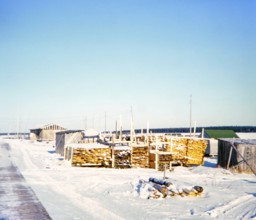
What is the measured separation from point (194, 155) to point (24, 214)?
20.8 metres

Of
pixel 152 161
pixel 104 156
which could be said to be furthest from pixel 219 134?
pixel 104 156

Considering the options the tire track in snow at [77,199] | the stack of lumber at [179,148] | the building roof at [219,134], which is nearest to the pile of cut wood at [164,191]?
the tire track in snow at [77,199]

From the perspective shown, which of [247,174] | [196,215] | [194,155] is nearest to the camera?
[196,215]

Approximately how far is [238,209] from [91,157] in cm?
1549

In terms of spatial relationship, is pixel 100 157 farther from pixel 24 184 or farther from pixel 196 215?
pixel 196 215

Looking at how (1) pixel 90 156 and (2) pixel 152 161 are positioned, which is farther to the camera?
(2) pixel 152 161

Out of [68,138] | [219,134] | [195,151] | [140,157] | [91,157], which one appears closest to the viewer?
[91,157]

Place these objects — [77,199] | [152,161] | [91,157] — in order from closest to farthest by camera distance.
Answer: [77,199] → [91,157] → [152,161]

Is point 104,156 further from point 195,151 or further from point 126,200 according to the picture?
point 126,200

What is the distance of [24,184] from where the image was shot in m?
16.7

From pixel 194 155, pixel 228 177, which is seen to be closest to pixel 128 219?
pixel 228 177

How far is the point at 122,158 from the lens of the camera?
26297mm

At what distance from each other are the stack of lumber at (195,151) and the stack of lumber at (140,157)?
13.6 feet

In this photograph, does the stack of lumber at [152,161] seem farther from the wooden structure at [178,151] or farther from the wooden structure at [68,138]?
the wooden structure at [68,138]
